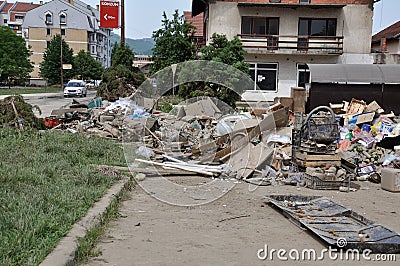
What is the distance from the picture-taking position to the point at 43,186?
292 inches

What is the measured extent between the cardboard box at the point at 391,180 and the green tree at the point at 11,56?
5244 centimetres

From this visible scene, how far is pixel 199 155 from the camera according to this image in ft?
38.9

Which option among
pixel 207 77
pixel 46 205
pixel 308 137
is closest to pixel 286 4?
pixel 207 77

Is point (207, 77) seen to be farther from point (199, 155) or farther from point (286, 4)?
point (286, 4)

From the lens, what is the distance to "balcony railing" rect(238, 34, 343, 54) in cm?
3388

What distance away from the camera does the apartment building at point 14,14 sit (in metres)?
101

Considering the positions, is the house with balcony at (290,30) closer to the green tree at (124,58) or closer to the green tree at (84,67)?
the green tree at (124,58)

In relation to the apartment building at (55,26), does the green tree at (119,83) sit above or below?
below

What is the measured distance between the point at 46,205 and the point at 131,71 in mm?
26351

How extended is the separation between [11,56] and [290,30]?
120ft

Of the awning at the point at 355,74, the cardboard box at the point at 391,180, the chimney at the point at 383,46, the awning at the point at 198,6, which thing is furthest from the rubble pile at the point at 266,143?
the chimney at the point at 383,46

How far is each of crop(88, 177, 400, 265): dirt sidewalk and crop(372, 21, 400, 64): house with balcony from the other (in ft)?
90.5

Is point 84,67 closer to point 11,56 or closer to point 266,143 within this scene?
point 11,56

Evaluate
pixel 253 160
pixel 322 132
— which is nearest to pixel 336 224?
pixel 322 132
